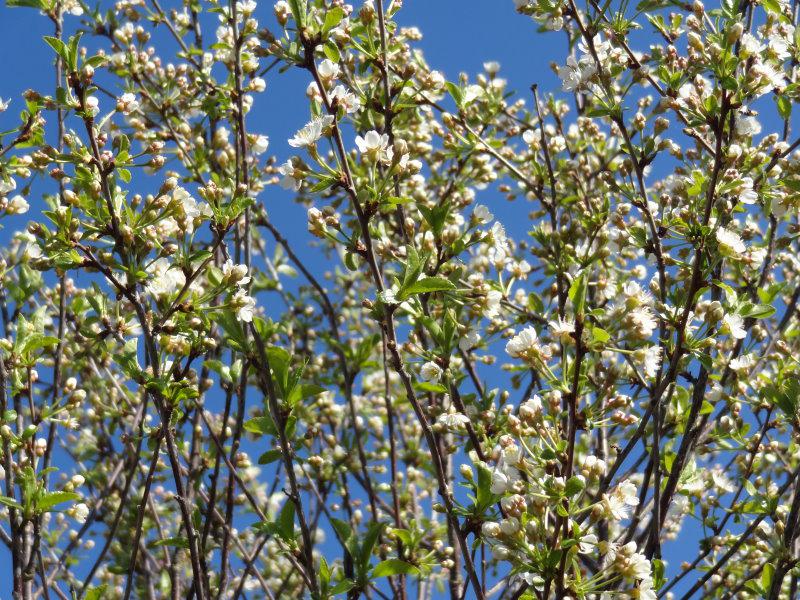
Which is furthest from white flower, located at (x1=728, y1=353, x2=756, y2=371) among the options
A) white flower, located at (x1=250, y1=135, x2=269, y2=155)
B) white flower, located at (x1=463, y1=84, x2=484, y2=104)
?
white flower, located at (x1=250, y1=135, x2=269, y2=155)

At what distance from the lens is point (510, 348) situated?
3.03 m

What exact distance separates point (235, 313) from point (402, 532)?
1.04m

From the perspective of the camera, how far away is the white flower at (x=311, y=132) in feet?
10.6

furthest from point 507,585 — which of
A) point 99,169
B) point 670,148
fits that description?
point 99,169

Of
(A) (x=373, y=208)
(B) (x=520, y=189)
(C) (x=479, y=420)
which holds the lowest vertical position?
(C) (x=479, y=420)

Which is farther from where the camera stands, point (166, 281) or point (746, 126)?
point (746, 126)

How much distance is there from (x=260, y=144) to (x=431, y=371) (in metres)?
1.87

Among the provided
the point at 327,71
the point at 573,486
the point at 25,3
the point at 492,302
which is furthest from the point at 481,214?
the point at 25,3

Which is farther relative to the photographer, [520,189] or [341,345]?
[520,189]

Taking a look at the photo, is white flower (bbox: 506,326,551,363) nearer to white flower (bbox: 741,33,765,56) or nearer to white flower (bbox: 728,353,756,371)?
white flower (bbox: 728,353,756,371)

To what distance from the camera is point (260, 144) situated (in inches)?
189

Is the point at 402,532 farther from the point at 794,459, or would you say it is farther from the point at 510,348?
the point at 794,459

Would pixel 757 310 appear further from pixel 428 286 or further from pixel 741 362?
pixel 428 286

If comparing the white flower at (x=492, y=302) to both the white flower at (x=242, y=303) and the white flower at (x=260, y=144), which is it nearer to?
the white flower at (x=242, y=303)
